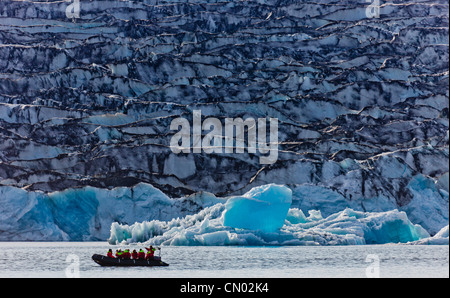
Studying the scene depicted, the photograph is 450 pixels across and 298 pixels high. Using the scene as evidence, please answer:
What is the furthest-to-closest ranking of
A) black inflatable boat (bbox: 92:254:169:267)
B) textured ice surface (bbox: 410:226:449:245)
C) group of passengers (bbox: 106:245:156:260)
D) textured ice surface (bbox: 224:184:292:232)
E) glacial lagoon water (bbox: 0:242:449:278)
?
textured ice surface (bbox: 410:226:449:245)
textured ice surface (bbox: 224:184:292:232)
group of passengers (bbox: 106:245:156:260)
black inflatable boat (bbox: 92:254:169:267)
glacial lagoon water (bbox: 0:242:449:278)

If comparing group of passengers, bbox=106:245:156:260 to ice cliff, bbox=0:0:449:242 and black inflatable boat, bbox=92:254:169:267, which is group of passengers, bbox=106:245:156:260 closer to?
black inflatable boat, bbox=92:254:169:267

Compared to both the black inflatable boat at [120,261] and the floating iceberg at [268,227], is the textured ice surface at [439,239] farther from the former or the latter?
the black inflatable boat at [120,261]

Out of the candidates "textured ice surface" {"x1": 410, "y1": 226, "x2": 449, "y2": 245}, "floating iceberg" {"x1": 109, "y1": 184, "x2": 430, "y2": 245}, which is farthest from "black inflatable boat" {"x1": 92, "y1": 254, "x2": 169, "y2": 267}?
"textured ice surface" {"x1": 410, "y1": 226, "x2": 449, "y2": 245}

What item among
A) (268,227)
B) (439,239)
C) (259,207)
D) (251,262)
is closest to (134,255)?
(251,262)

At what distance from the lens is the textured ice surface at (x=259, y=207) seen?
113 ft

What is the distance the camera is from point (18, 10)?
81375 mm

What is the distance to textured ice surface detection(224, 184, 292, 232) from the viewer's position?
3431 cm

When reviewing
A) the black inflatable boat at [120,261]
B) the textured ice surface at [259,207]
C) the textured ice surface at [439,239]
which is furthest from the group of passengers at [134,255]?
the textured ice surface at [439,239]

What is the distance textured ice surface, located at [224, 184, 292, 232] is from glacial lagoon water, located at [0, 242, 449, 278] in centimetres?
107

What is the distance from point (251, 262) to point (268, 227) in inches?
236

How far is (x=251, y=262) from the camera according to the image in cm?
2966

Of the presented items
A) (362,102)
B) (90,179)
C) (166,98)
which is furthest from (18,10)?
(90,179)

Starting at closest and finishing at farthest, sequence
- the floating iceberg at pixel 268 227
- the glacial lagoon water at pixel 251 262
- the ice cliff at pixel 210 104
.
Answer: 1. the glacial lagoon water at pixel 251 262
2. the floating iceberg at pixel 268 227
3. the ice cliff at pixel 210 104

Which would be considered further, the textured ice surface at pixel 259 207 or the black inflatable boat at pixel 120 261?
the textured ice surface at pixel 259 207
